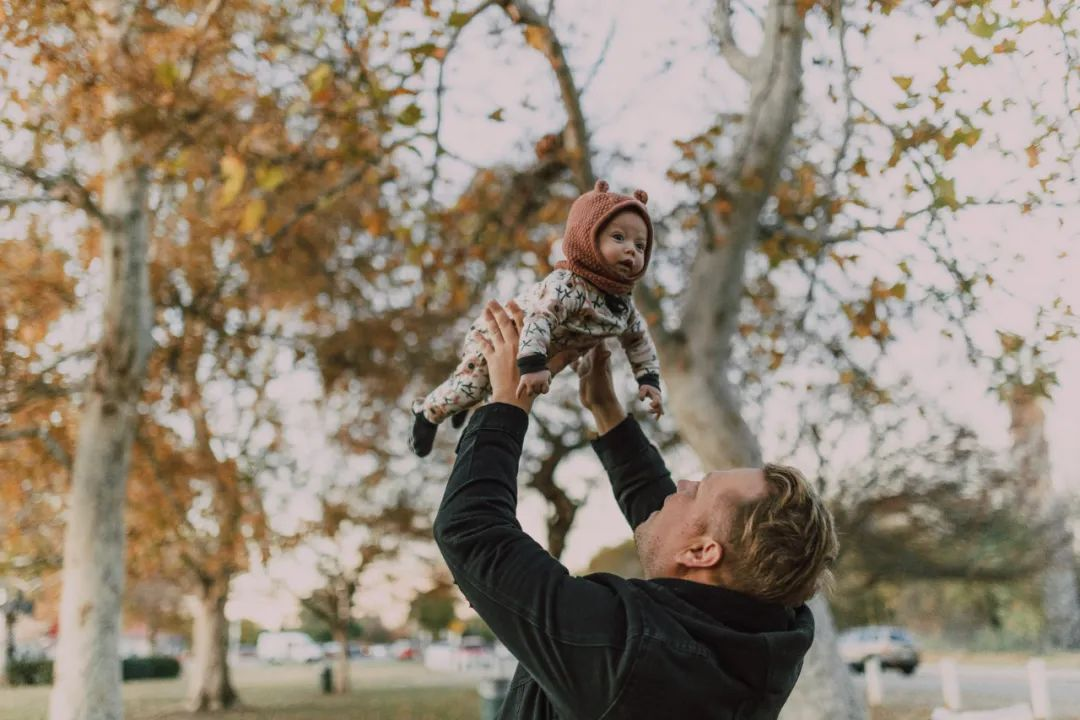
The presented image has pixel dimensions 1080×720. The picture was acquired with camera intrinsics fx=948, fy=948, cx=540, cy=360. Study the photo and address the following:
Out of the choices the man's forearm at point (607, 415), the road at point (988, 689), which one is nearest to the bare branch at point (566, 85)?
the man's forearm at point (607, 415)

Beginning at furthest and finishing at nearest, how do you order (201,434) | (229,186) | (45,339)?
(201,434), (45,339), (229,186)

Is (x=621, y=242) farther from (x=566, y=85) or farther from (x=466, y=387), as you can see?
(x=566, y=85)

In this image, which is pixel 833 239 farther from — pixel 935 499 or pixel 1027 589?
pixel 1027 589

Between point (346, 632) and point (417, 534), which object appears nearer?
point (417, 534)

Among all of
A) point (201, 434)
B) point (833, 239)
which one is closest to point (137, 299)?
point (833, 239)

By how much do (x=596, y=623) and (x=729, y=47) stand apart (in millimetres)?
6768

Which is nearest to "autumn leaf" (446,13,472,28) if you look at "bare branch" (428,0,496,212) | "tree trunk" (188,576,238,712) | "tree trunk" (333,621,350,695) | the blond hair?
"bare branch" (428,0,496,212)

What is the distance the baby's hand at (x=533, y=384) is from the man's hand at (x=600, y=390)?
0.61m

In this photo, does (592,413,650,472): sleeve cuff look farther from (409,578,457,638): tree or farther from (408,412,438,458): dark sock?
(409,578,457,638): tree

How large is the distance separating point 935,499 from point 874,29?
68.5 ft

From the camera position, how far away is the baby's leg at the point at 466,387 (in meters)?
2.93

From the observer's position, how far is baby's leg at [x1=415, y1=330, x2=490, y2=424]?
2928 mm

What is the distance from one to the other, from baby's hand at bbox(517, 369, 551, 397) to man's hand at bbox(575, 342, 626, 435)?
0.61 meters

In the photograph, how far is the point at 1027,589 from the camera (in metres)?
37.0
